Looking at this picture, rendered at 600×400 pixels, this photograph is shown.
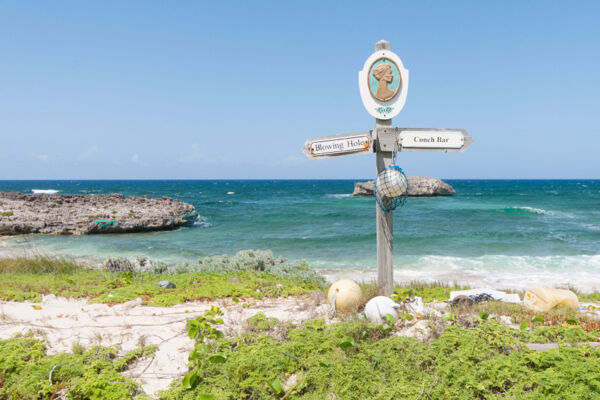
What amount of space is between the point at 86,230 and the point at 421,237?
2033 cm

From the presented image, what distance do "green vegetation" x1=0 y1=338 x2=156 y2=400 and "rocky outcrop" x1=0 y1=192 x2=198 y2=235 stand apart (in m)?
21.2

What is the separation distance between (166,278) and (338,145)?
578 cm

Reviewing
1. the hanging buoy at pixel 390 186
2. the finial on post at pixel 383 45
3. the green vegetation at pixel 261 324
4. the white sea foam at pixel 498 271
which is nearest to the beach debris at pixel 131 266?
the white sea foam at pixel 498 271

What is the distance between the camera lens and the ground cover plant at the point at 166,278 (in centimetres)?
666

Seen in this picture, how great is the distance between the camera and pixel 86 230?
74.0ft

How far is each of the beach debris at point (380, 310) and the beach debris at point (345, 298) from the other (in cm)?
33

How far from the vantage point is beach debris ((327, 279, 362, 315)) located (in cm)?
504

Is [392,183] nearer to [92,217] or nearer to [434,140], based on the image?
[434,140]

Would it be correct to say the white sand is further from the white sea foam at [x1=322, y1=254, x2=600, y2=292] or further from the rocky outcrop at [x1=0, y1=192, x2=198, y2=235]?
the rocky outcrop at [x1=0, y1=192, x2=198, y2=235]

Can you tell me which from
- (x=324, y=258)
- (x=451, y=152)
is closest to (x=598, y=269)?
(x=324, y=258)

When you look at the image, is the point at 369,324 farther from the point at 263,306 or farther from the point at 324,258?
the point at 324,258

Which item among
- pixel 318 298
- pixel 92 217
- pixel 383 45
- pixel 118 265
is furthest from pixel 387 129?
pixel 92 217

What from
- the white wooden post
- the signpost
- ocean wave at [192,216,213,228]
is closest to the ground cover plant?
the white wooden post

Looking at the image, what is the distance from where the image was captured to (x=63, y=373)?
11.4 feet
